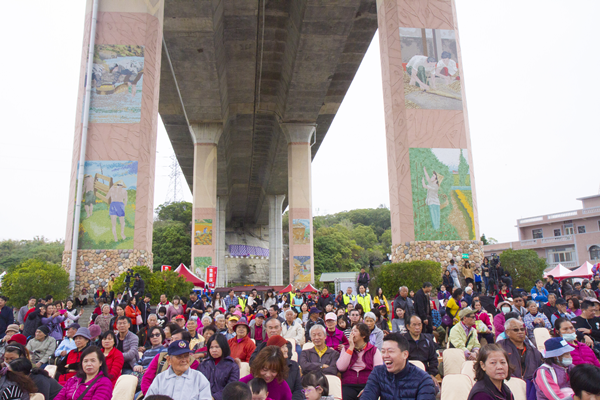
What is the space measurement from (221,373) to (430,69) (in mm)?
15436

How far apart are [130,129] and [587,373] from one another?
55.1ft

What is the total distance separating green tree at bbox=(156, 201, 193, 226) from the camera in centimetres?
5981

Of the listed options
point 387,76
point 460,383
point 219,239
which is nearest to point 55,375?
point 460,383

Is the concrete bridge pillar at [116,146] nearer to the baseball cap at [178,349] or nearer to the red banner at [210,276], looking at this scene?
the red banner at [210,276]

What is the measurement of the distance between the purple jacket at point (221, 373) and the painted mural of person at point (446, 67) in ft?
50.6

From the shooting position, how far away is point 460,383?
441 centimetres

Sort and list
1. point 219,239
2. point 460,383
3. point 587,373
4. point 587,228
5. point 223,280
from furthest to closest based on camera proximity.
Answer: point 219,239, point 223,280, point 587,228, point 460,383, point 587,373

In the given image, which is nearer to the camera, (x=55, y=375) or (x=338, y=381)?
(x=338, y=381)

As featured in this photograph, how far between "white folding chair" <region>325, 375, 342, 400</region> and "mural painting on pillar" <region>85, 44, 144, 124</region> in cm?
1494

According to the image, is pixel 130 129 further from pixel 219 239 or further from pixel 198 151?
pixel 219 239

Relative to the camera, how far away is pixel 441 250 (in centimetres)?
1585

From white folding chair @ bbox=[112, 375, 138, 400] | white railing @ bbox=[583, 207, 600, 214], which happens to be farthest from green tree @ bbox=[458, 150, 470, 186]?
white railing @ bbox=[583, 207, 600, 214]

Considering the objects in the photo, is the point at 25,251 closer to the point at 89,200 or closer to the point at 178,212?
the point at 178,212

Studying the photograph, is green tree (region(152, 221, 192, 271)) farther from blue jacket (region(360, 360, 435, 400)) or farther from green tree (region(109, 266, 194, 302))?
blue jacket (region(360, 360, 435, 400))
